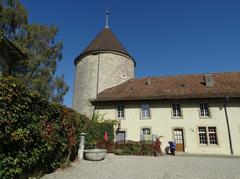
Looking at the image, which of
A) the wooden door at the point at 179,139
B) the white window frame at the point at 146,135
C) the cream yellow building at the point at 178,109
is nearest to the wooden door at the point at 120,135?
the cream yellow building at the point at 178,109

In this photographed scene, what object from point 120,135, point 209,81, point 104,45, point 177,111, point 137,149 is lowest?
point 137,149

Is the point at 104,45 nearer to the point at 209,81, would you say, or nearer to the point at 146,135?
the point at 146,135

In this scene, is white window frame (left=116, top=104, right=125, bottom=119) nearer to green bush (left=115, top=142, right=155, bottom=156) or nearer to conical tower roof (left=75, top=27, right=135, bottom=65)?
green bush (left=115, top=142, right=155, bottom=156)

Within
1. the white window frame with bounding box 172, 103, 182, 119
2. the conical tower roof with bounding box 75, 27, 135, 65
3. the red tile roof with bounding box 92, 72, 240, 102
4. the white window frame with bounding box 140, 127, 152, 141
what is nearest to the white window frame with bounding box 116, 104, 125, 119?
the red tile roof with bounding box 92, 72, 240, 102

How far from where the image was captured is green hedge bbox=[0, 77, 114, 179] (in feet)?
15.6

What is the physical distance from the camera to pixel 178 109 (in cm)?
1902

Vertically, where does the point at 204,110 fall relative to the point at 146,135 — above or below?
above

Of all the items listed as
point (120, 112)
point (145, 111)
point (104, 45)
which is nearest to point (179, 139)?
point (145, 111)

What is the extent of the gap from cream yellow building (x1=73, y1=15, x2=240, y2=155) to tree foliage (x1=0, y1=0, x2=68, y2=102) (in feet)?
16.4

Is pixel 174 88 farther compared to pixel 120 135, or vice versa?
pixel 174 88

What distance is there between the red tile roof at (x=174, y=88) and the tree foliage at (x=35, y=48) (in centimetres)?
473

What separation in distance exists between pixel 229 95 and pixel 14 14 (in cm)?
1996

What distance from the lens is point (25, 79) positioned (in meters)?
17.7

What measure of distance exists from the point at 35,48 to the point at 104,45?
9730mm
